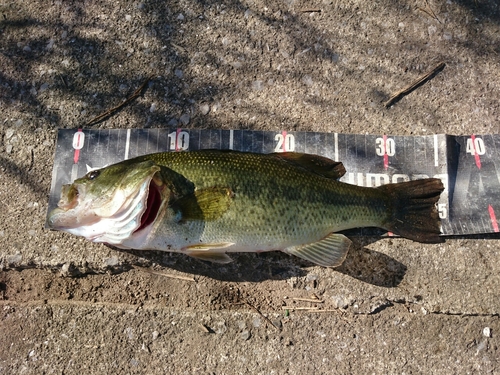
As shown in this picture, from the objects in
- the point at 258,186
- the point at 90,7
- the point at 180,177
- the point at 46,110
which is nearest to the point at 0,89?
the point at 46,110

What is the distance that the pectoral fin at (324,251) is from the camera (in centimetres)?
292

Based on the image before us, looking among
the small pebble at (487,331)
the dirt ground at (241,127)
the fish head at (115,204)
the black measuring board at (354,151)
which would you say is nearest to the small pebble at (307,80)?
the dirt ground at (241,127)

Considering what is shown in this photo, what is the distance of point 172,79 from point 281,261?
6.17ft

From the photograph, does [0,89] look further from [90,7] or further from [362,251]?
[362,251]

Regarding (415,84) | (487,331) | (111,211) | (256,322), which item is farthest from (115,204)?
(487,331)

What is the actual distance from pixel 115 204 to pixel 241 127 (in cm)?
137

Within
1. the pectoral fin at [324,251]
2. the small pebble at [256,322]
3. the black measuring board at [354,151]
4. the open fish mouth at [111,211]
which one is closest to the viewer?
the open fish mouth at [111,211]

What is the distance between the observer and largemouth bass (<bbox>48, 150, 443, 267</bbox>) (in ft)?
8.61

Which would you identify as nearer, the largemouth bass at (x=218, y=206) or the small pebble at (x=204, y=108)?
the largemouth bass at (x=218, y=206)

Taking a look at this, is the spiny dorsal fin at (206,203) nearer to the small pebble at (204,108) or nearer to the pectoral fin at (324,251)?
the pectoral fin at (324,251)

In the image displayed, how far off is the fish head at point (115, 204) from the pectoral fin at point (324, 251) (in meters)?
1.06

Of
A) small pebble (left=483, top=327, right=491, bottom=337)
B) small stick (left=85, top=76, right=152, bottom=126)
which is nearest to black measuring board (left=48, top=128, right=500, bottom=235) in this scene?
small stick (left=85, top=76, right=152, bottom=126)

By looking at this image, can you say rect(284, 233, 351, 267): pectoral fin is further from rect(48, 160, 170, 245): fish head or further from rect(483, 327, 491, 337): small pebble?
rect(483, 327, 491, 337): small pebble

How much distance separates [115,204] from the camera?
8.51 feet
